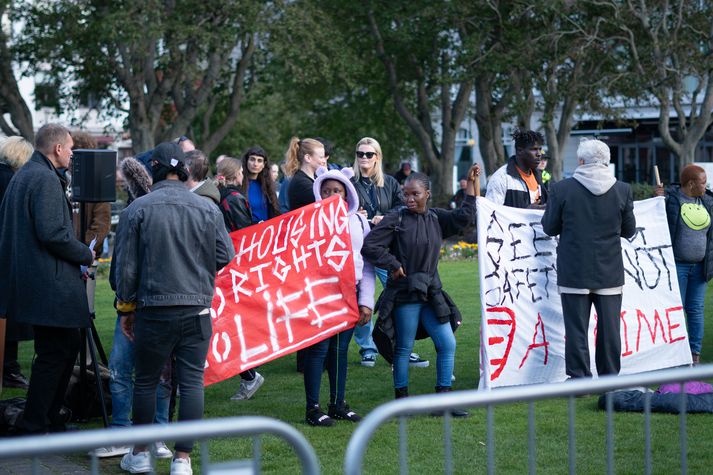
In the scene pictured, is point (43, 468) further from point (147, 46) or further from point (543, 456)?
point (147, 46)

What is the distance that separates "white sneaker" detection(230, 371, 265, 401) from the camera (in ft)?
28.8

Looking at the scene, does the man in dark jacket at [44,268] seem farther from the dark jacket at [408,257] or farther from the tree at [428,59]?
the tree at [428,59]

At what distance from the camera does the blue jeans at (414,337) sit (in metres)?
7.73

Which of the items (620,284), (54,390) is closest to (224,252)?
(54,390)

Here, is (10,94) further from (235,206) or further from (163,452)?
(163,452)

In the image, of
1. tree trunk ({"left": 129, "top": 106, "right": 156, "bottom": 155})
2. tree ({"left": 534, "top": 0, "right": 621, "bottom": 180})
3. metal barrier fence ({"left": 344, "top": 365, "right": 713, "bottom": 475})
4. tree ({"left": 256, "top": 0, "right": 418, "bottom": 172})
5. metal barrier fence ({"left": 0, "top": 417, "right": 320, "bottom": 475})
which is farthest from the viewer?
tree trunk ({"left": 129, "top": 106, "right": 156, "bottom": 155})

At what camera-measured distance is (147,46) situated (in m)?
27.0

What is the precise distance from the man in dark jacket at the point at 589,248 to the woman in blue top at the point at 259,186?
8.53ft

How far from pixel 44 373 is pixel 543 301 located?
3.98 m

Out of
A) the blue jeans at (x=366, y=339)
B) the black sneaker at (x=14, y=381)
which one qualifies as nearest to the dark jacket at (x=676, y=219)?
the blue jeans at (x=366, y=339)

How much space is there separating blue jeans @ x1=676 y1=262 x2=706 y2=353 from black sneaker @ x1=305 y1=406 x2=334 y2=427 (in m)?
3.86

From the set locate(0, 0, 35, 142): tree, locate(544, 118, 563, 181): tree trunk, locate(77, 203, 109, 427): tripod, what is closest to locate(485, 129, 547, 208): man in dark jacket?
locate(77, 203, 109, 427): tripod

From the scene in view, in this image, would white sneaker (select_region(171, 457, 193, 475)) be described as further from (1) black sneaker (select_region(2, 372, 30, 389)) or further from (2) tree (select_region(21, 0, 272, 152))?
(2) tree (select_region(21, 0, 272, 152))

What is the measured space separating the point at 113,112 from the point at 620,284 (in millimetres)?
29505
